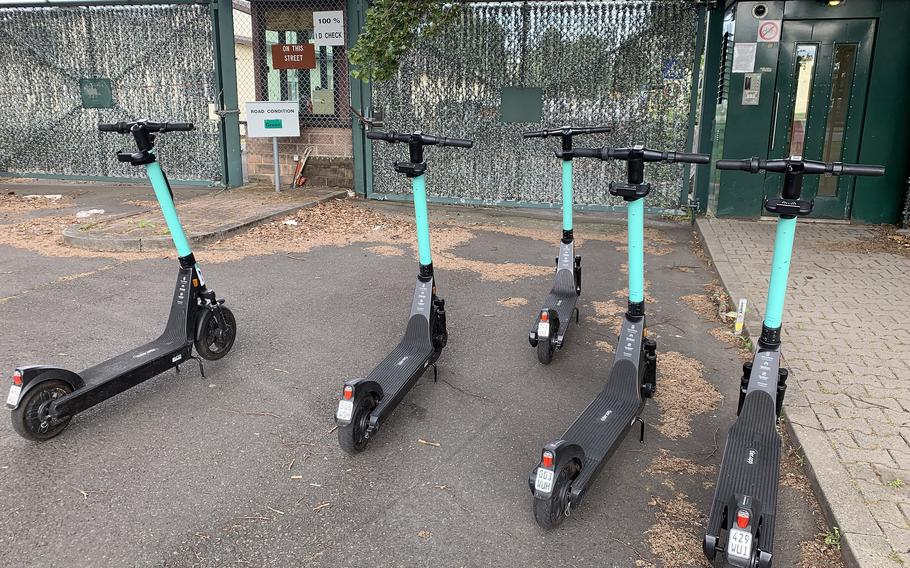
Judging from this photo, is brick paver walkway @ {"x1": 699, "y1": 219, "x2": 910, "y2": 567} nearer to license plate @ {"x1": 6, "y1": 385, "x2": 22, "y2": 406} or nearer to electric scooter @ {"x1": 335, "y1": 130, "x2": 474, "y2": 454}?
electric scooter @ {"x1": 335, "y1": 130, "x2": 474, "y2": 454}

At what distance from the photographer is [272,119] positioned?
10773 mm

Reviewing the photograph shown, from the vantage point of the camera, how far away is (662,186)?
10.1m

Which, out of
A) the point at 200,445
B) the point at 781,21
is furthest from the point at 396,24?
the point at 200,445

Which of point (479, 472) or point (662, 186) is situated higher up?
point (662, 186)

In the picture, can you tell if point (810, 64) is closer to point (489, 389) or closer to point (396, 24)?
point (396, 24)

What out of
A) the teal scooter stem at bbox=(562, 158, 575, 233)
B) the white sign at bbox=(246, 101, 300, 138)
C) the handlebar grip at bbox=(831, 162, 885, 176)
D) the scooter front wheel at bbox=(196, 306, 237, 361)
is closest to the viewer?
the handlebar grip at bbox=(831, 162, 885, 176)

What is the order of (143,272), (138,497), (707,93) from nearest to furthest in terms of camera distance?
(138,497) < (143,272) < (707,93)

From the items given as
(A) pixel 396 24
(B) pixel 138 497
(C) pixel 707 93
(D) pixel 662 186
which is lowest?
(B) pixel 138 497

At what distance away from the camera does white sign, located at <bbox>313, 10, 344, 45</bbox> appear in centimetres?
1049

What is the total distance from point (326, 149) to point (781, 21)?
267 inches

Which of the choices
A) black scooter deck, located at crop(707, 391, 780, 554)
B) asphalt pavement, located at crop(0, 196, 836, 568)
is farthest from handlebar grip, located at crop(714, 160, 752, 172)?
asphalt pavement, located at crop(0, 196, 836, 568)

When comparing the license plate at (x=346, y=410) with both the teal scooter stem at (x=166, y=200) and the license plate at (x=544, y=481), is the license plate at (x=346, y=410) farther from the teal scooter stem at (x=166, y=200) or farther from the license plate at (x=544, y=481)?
the teal scooter stem at (x=166, y=200)

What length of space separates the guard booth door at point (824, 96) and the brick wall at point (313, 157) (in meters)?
6.31

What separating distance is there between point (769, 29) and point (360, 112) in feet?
18.9
